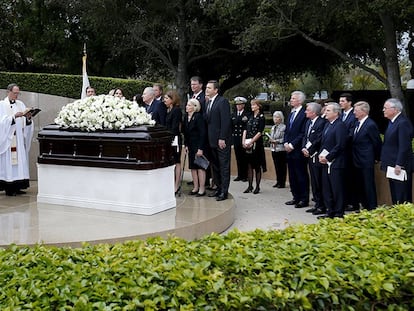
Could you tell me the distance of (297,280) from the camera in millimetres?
2949

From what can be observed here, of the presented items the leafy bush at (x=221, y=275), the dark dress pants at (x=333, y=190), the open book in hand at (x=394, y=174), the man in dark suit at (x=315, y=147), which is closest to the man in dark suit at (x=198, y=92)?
the man in dark suit at (x=315, y=147)

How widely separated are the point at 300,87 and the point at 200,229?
48.1 meters

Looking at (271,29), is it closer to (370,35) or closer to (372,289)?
(370,35)

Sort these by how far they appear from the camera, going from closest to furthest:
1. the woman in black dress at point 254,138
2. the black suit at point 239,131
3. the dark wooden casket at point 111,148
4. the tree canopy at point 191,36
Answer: the dark wooden casket at point 111,148, the woman in black dress at point 254,138, the black suit at point 239,131, the tree canopy at point 191,36

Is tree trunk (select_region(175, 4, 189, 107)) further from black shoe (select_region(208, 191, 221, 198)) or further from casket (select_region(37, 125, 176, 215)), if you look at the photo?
casket (select_region(37, 125, 176, 215))

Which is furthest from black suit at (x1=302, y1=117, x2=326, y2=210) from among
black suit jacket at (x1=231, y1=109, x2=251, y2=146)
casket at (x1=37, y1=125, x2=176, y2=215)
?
casket at (x1=37, y1=125, x2=176, y2=215)

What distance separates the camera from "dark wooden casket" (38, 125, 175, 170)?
7.20 meters

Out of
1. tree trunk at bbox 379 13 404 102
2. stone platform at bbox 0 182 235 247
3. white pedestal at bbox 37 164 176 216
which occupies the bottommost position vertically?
stone platform at bbox 0 182 235 247

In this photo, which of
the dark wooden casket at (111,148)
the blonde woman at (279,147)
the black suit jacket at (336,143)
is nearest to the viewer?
the dark wooden casket at (111,148)

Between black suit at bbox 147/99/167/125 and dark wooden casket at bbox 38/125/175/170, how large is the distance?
1274 millimetres

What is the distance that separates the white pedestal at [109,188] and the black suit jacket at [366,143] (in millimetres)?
2952

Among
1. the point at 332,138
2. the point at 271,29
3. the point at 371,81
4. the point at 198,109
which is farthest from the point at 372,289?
the point at 371,81

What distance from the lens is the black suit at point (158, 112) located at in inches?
351

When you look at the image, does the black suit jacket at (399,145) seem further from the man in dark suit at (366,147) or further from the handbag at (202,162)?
the handbag at (202,162)
